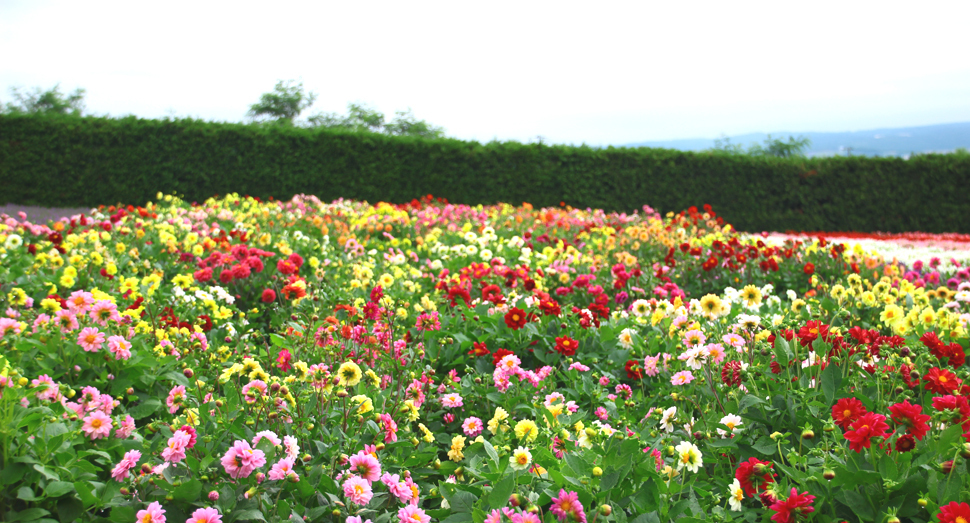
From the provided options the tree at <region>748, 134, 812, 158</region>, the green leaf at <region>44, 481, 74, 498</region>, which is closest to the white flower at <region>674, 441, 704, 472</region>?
the green leaf at <region>44, 481, 74, 498</region>

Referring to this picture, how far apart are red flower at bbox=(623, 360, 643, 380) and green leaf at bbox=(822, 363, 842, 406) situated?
34.5 inches

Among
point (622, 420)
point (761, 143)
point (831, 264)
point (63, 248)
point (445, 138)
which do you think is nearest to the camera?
point (622, 420)

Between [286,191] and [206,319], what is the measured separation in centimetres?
1133

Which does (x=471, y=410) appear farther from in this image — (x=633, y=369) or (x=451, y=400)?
(x=633, y=369)

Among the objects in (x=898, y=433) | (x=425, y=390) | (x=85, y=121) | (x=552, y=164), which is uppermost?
(x=85, y=121)

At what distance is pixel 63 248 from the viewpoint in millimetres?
4641

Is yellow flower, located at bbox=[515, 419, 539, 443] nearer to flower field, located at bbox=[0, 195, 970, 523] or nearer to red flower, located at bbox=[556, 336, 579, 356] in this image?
flower field, located at bbox=[0, 195, 970, 523]

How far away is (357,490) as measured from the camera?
1.61 meters

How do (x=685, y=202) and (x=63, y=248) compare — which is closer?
(x=63, y=248)

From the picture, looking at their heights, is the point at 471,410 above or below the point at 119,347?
below

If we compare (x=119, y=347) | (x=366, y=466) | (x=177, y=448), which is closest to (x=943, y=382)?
(x=366, y=466)

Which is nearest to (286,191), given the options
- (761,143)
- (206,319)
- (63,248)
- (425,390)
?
(63,248)

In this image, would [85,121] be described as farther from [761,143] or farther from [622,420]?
[761,143]

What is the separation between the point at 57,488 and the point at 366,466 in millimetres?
803
